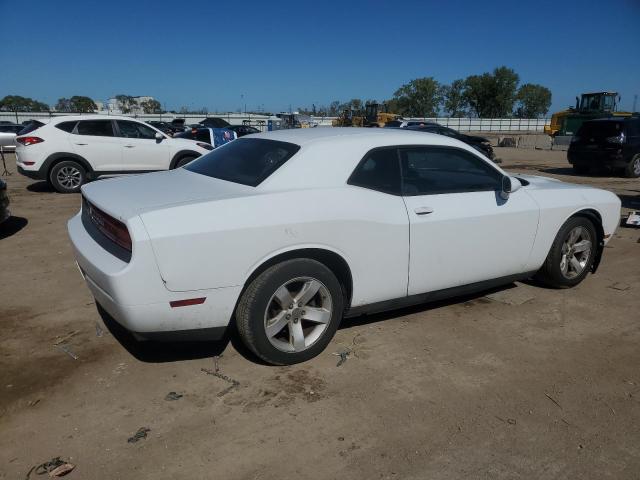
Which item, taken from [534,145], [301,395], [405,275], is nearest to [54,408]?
[301,395]

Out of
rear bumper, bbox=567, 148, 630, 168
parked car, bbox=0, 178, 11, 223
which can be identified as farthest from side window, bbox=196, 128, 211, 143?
rear bumper, bbox=567, 148, 630, 168

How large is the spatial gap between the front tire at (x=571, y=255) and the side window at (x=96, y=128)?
9.42 meters

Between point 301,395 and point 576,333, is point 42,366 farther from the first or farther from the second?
point 576,333

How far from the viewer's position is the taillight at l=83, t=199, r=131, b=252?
295cm

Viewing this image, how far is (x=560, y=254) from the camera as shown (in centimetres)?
474

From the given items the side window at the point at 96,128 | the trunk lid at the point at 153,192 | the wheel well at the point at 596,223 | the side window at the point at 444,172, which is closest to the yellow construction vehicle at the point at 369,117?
the side window at the point at 96,128

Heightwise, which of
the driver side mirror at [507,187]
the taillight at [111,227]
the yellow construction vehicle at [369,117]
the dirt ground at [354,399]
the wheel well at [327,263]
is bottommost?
the dirt ground at [354,399]

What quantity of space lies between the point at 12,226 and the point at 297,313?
627 cm

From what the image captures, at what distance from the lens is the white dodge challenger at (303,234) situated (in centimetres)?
293

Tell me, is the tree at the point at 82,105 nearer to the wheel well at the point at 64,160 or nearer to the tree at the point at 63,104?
the tree at the point at 63,104

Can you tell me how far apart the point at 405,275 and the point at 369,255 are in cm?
39

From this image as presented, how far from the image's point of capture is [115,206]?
3.15m

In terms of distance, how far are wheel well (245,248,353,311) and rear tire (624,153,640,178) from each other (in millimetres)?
13377

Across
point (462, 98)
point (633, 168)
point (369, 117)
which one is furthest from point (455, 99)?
point (633, 168)
